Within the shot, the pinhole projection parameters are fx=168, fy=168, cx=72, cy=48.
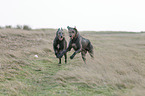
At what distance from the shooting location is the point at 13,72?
683 centimetres

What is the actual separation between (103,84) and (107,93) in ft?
2.00

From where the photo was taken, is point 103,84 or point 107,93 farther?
point 103,84

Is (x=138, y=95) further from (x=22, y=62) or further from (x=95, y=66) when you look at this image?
(x=22, y=62)

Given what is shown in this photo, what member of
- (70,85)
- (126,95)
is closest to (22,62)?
(70,85)

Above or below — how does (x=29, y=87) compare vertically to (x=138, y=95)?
below

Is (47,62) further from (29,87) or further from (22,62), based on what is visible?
(29,87)

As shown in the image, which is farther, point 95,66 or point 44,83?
point 95,66

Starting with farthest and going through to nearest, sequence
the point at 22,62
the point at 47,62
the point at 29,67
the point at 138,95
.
Answer: the point at 47,62
the point at 22,62
the point at 29,67
the point at 138,95

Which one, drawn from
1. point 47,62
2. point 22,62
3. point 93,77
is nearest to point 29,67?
point 22,62

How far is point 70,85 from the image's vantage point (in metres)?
5.22

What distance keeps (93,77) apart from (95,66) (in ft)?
5.59

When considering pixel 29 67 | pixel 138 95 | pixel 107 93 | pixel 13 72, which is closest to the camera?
pixel 138 95

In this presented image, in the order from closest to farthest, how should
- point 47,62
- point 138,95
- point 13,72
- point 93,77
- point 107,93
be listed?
point 138,95 → point 107,93 → point 93,77 → point 13,72 → point 47,62

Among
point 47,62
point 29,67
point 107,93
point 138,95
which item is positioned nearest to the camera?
point 138,95
